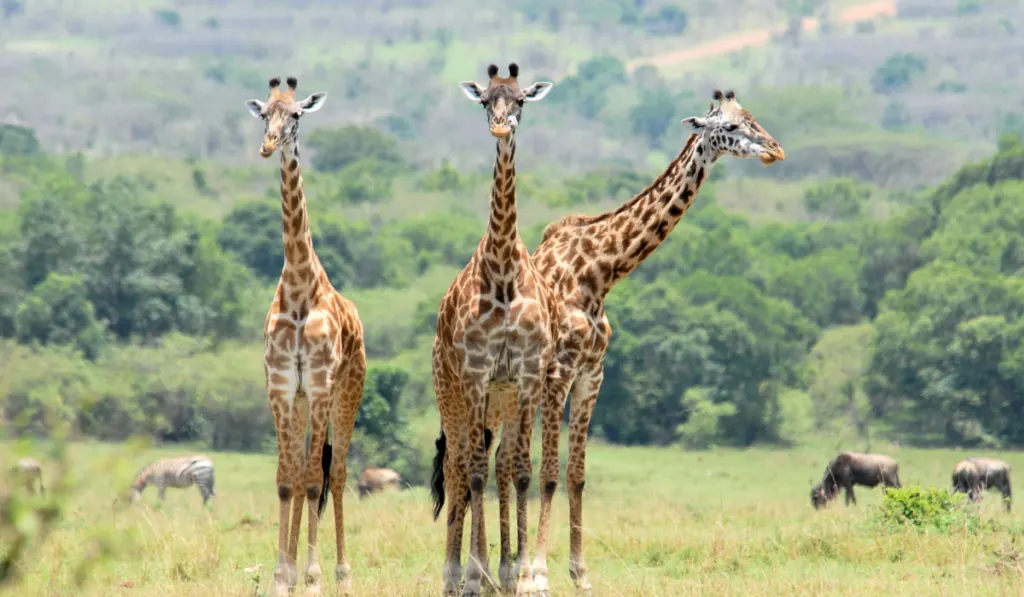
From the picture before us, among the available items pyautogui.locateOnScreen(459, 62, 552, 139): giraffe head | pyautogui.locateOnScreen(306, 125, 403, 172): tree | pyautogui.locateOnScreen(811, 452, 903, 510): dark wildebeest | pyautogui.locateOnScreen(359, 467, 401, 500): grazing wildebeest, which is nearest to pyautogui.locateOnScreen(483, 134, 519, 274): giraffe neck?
pyautogui.locateOnScreen(459, 62, 552, 139): giraffe head

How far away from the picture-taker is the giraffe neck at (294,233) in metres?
9.50

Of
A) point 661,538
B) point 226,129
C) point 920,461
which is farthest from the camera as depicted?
point 226,129

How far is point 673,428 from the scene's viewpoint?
51.4m

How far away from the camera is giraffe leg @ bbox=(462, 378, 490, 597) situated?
9.09 m

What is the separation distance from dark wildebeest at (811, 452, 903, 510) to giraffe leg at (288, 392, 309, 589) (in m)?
14.0

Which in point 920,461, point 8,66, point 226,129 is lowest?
point 920,461

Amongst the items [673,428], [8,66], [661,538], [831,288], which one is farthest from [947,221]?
[8,66]

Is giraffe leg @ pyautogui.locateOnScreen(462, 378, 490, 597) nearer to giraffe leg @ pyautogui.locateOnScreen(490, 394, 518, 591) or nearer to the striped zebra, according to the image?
giraffe leg @ pyautogui.locateOnScreen(490, 394, 518, 591)

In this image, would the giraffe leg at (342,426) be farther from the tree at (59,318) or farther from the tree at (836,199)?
the tree at (836,199)

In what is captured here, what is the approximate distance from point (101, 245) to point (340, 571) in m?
54.6

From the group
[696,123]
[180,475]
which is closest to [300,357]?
[696,123]

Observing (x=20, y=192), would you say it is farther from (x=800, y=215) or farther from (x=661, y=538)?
(x=661, y=538)

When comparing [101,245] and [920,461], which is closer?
[920,461]

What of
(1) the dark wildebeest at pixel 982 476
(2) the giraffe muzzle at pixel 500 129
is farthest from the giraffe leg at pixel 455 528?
(1) the dark wildebeest at pixel 982 476
